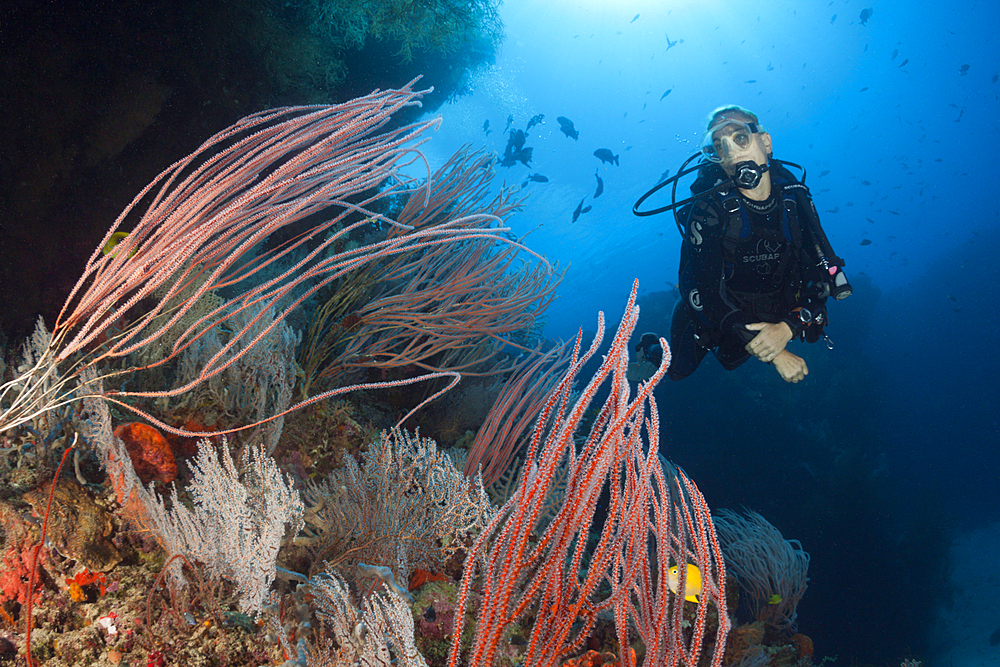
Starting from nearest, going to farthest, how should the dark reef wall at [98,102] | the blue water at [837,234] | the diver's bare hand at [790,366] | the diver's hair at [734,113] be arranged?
the dark reef wall at [98,102], the diver's bare hand at [790,366], the diver's hair at [734,113], the blue water at [837,234]

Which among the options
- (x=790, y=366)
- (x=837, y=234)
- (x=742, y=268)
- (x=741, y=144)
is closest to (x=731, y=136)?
(x=741, y=144)

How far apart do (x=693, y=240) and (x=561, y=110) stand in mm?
39920

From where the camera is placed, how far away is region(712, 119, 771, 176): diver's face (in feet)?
13.9

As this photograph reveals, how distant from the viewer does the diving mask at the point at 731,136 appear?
Answer: 423 cm

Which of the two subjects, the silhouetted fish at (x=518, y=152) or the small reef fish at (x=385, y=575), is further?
the silhouetted fish at (x=518, y=152)

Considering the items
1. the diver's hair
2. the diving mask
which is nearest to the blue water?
the diving mask

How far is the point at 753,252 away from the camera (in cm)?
442

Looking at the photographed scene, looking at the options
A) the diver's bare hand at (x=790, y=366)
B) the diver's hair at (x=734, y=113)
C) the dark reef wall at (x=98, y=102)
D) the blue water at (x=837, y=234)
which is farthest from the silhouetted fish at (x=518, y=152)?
the diver's bare hand at (x=790, y=366)

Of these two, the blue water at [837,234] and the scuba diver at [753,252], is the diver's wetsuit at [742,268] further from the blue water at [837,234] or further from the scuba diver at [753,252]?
the blue water at [837,234]

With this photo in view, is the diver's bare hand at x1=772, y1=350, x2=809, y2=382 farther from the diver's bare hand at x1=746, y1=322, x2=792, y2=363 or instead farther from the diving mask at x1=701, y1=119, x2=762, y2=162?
the diving mask at x1=701, y1=119, x2=762, y2=162

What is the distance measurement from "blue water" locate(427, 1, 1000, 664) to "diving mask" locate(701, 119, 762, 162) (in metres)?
9.67

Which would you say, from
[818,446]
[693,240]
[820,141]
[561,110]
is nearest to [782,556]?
[693,240]

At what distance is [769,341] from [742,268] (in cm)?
105

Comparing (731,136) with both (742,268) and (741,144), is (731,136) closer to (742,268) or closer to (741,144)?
(741,144)
